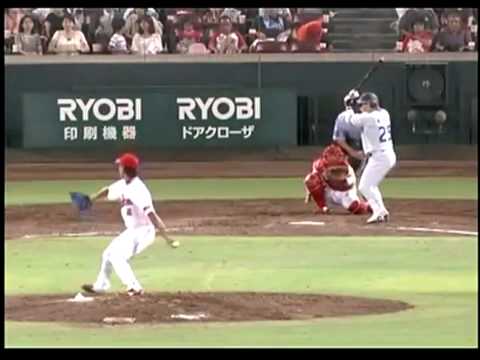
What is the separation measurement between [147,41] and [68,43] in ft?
4.95

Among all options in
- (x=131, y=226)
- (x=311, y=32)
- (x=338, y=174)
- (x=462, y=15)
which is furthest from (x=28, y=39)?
(x=131, y=226)

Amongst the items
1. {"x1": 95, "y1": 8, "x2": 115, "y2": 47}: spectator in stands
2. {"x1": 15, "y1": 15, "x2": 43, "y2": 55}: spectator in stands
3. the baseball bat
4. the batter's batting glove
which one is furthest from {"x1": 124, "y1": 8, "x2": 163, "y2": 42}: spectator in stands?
the batter's batting glove

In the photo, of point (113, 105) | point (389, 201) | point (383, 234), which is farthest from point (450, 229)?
point (113, 105)

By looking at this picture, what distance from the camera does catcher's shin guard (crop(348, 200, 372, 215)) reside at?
23.0 meters

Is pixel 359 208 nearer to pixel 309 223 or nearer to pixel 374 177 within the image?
pixel 374 177

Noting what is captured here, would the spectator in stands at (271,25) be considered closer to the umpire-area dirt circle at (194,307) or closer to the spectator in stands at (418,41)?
the spectator in stands at (418,41)

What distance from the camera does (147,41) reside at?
101 feet

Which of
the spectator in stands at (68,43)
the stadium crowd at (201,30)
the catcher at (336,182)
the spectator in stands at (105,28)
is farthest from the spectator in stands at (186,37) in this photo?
the catcher at (336,182)

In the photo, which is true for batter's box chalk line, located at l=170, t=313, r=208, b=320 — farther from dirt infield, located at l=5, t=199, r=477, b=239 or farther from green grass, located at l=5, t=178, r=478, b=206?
green grass, located at l=5, t=178, r=478, b=206

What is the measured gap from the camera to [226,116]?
30.0m

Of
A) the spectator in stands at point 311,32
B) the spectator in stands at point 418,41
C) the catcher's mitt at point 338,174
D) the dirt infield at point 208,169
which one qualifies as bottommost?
the dirt infield at point 208,169

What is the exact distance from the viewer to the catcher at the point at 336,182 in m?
22.9

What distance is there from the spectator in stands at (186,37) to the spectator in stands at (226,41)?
33 centimetres

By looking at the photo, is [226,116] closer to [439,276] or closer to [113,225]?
[113,225]
